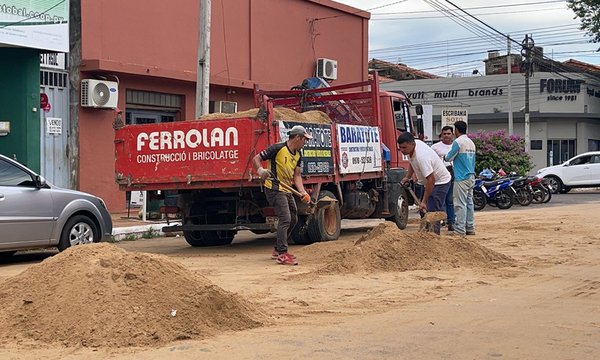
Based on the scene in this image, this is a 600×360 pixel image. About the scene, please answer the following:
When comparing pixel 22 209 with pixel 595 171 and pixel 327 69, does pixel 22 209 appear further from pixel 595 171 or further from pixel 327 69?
pixel 595 171

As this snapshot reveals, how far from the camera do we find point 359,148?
13758 millimetres

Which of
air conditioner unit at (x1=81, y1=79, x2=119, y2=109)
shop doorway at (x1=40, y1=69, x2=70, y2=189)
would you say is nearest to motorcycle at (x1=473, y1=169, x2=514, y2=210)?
air conditioner unit at (x1=81, y1=79, x2=119, y2=109)

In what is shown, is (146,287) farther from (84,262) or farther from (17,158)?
(17,158)

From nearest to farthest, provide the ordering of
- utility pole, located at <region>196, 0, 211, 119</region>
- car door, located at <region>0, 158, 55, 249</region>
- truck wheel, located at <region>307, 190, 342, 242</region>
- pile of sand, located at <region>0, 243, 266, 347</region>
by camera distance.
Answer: pile of sand, located at <region>0, 243, 266, 347</region> → car door, located at <region>0, 158, 55, 249</region> → truck wheel, located at <region>307, 190, 342, 242</region> → utility pole, located at <region>196, 0, 211, 119</region>

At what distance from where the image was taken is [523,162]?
31859mm

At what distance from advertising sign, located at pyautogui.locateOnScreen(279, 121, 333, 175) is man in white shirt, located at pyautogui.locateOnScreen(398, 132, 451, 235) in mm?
1281

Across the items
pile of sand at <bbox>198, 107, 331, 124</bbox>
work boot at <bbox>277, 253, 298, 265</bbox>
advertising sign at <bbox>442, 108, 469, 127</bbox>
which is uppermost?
advertising sign at <bbox>442, 108, 469, 127</bbox>

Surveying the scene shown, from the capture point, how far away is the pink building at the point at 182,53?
18.8 metres

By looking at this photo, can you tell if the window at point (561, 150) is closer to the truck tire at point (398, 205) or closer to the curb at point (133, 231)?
the truck tire at point (398, 205)

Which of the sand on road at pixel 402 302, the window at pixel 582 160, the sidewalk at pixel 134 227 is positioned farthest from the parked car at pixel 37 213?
the window at pixel 582 160

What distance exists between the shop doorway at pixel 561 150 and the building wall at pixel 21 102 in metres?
38.7

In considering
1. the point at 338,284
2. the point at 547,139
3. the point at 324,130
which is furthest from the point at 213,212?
the point at 547,139

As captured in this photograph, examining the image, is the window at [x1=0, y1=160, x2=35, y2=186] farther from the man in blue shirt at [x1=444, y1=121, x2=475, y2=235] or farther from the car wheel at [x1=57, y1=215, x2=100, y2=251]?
the man in blue shirt at [x1=444, y1=121, x2=475, y2=235]

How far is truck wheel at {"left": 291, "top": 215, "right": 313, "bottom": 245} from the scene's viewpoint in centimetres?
1266
